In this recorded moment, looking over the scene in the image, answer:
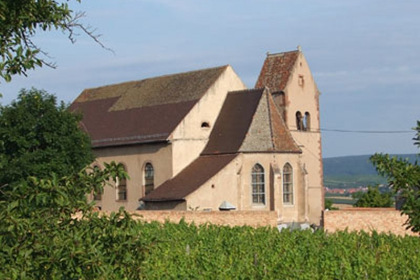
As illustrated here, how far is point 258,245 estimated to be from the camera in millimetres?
25391

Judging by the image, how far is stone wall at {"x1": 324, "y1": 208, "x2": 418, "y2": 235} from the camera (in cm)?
3841

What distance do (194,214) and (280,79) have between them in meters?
18.7

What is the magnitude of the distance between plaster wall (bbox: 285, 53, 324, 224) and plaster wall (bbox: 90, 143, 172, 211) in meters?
8.99

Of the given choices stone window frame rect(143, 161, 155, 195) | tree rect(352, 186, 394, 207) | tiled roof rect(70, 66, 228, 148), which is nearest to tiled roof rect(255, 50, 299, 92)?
tiled roof rect(70, 66, 228, 148)

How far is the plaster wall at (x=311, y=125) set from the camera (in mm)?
52500

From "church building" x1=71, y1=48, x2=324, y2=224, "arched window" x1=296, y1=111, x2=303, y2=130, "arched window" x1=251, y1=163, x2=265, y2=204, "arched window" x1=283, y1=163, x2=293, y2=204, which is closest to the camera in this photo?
"church building" x1=71, y1=48, x2=324, y2=224

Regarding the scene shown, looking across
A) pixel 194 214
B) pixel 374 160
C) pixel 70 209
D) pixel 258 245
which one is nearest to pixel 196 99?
pixel 194 214

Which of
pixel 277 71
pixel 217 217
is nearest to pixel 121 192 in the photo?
pixel 277 71

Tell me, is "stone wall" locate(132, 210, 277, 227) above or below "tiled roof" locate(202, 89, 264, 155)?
below

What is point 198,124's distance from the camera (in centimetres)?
4881

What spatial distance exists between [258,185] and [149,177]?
6711mm

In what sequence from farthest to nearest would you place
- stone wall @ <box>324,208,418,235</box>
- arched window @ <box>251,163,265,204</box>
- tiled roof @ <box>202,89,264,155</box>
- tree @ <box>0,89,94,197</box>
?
1. tiled roof @ <box>202,89,264,155</box>
2. arched window @ <box>251,163,265,204</box>
3. tree @ <box>0,89,94,197</box>
4. stone wall @ <box>324,208,418,235</box>

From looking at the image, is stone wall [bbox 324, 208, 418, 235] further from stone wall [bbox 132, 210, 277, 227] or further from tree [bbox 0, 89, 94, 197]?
tree [bbox 0, 89, 94, 197]

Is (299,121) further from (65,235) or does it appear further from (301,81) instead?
(65,235)
